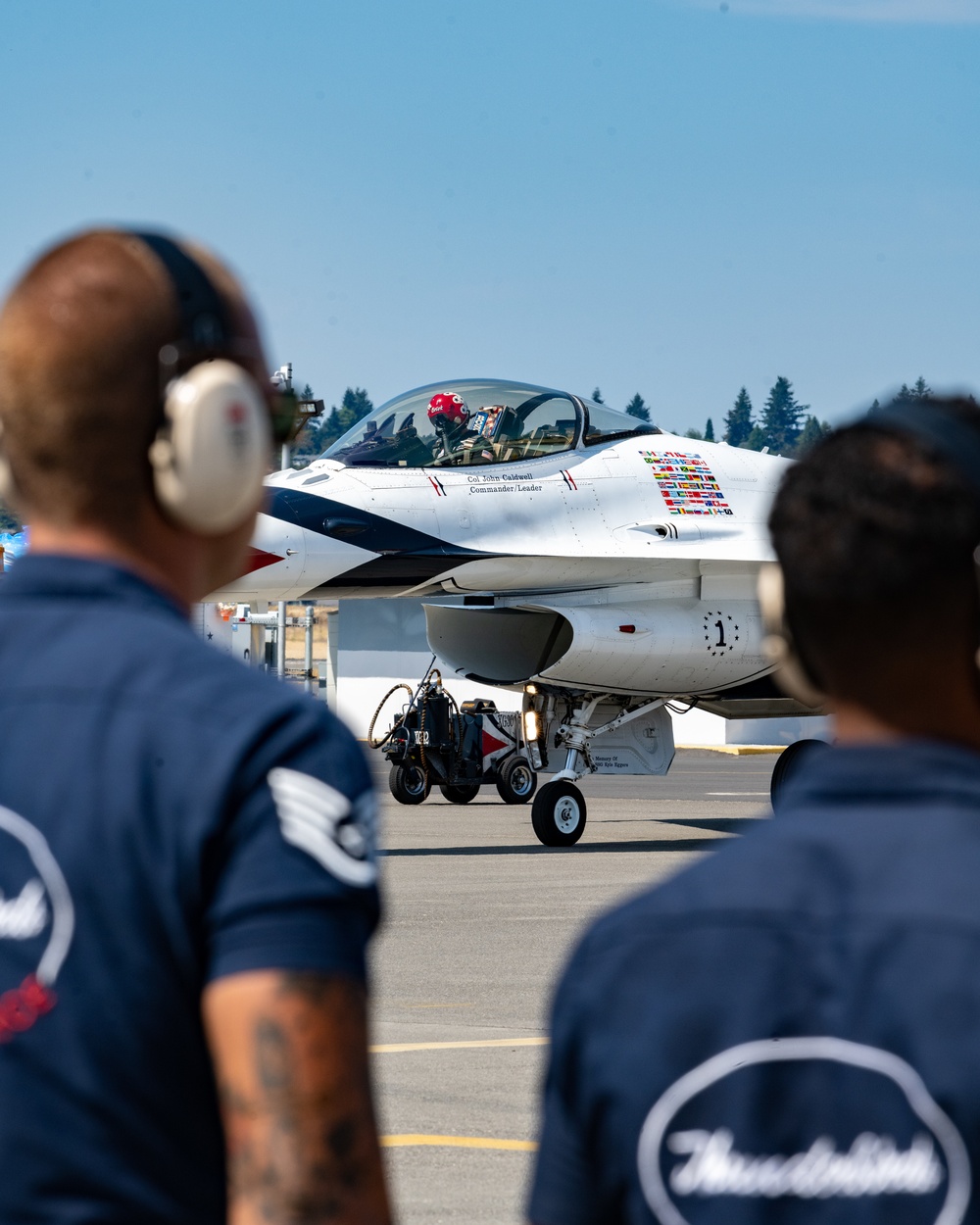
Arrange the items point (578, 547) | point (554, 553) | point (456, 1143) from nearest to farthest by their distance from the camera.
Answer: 1. point (456, 1143)
2. point (554, 553)
3. point (578, 547)

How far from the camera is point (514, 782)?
84.6ft

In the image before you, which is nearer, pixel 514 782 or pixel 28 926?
pixel 28 926

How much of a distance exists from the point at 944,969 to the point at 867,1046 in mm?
102

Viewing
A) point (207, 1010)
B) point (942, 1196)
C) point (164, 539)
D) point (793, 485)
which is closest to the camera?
point (942, 1196)

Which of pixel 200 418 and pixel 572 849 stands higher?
pixel 200 418

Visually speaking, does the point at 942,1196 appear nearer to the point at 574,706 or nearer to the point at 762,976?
the point at 762,976

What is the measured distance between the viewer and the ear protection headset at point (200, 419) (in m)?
1.94

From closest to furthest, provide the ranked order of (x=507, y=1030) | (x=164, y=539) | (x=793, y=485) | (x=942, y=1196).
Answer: (x=942, y=1196), (x=793, y=485), (x=164, y=539), (x=507, y=1030)

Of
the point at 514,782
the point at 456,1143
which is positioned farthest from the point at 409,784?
the point at 456,1143

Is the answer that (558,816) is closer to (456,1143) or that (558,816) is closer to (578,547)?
(578,547)

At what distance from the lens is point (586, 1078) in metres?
1.73

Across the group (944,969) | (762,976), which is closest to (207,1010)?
(762,976)

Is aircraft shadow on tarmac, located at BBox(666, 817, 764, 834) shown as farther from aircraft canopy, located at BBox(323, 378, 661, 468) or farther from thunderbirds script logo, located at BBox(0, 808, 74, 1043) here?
thunderbirds script logo, located at BBox(0, 808, 74, 1043)

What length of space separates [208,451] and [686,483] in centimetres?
1601
